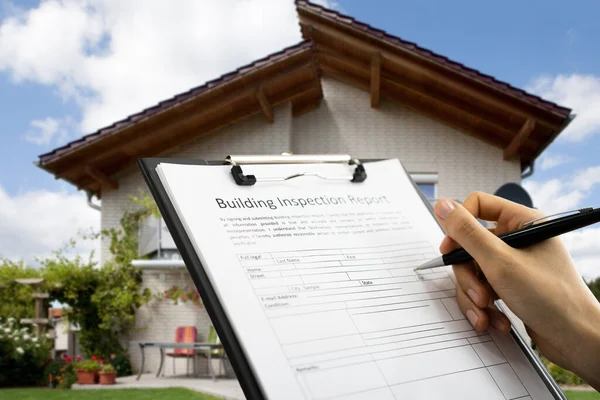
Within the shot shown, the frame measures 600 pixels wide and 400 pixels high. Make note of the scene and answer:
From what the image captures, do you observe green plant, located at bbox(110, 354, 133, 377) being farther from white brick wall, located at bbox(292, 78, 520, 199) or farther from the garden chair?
white brick wall, located at bbox(292, 78, 520, 199)

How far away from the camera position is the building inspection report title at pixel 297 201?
970 mm

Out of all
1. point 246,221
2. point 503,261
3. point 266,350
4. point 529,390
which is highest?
point 246,221

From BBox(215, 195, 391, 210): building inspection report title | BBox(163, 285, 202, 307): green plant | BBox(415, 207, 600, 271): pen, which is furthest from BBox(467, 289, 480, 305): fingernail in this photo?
BBox(163, 285, 202, 307): green plant

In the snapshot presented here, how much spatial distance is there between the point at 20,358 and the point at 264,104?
16.3 ft

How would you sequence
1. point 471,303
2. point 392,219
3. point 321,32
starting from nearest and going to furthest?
point 471,303 → point 392,219 → point 321,32

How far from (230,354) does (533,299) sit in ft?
1.56

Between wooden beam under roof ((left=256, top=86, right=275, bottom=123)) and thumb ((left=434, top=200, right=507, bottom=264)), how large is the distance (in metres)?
7.52

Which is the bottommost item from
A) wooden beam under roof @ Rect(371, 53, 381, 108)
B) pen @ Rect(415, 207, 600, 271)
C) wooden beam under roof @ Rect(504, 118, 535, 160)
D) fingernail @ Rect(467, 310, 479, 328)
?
fingernail @ Rect(467, 310, 479, 328)

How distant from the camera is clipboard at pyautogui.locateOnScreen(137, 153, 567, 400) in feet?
2.53

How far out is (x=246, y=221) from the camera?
948mm

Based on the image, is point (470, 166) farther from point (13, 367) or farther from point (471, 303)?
point (471, 303)

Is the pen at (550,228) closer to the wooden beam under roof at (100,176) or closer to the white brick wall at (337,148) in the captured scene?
the white brick wall at (337,148)

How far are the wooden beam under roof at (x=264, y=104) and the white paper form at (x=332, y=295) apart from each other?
7.35 metres

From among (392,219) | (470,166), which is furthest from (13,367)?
(392,219)
